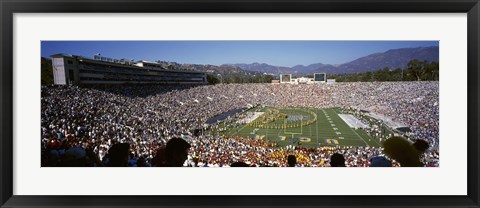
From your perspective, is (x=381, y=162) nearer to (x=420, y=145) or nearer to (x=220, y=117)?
(x=420, y=145)

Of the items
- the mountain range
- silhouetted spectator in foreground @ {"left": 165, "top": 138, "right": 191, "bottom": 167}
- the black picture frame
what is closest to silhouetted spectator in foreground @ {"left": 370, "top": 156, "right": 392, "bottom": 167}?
the black picture frame

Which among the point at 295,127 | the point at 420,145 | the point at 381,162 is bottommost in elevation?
the point at 295,127

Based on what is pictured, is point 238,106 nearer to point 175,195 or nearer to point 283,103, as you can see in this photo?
point 283,103

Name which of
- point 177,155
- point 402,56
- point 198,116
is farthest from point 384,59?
point 198,116
